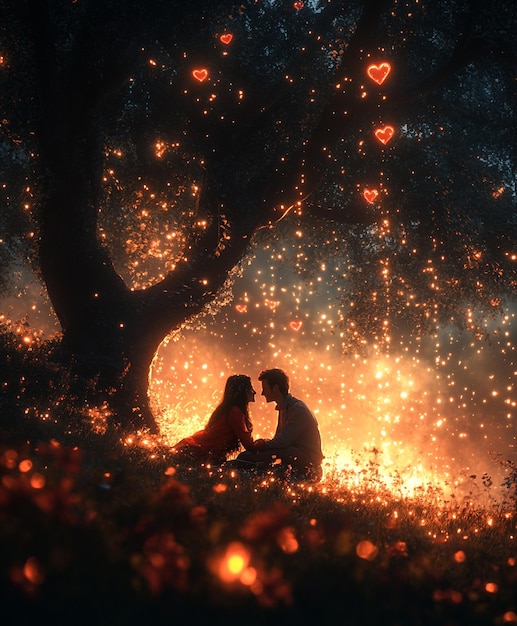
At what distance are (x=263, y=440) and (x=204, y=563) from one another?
6202 millimetres

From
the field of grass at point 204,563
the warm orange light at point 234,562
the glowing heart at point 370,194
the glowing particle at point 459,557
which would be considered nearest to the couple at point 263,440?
the field of grass at point 204,563

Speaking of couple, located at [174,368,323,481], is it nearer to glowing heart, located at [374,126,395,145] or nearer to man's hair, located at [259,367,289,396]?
man's hair, located at [259,367,289,396]

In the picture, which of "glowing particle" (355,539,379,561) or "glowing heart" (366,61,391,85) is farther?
"glowing heart" (366,61,391,85)

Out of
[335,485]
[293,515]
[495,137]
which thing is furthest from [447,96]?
[293,515]

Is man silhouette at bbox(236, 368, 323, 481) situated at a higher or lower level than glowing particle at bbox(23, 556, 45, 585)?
higher

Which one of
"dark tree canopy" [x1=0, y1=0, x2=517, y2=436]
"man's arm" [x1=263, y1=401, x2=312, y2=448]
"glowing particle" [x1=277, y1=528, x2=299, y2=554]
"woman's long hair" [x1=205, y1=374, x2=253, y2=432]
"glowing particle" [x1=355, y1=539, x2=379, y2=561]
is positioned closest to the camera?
"glowing particle" [x1=277, y1=528, x2=299, y2=554]

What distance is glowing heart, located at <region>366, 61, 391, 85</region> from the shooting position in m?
13.5

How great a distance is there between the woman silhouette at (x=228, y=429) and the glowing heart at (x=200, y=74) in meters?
7.29

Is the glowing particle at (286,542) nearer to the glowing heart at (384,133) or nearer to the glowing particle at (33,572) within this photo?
the glowing particle at (33,572)

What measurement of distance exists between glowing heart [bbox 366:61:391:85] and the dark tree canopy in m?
0.22

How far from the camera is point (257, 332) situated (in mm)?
42500

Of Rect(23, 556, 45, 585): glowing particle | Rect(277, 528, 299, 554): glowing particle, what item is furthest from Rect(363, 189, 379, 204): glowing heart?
Rect(23, 556, 45, 585): glowing particle

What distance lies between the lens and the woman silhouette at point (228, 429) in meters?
9.99

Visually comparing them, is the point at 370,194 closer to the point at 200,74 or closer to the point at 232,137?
the point at 232,137
